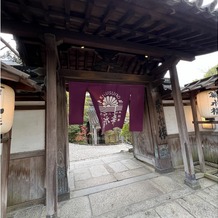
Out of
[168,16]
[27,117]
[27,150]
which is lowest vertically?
[27,150]

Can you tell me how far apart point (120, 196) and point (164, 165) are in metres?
2.12

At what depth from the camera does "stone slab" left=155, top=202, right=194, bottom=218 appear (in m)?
2.68

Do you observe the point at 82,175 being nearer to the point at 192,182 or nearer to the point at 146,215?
the point at 146,215

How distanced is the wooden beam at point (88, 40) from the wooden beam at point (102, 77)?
1144 mm

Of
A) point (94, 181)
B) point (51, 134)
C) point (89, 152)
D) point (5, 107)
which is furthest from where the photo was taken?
point (89, 152)

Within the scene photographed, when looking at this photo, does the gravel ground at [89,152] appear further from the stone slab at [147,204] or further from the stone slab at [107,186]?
the stone slab at [147,204]

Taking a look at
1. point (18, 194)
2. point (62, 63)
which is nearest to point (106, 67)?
point (62, 63)

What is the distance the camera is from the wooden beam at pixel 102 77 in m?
3.99

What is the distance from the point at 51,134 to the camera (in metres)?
2.53

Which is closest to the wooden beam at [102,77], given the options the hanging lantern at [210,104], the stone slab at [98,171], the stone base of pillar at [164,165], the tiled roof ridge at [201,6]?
the hanging lantern at [210,104]

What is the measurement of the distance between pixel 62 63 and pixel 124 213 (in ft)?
14.8

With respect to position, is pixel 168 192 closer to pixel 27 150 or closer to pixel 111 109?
pixel 111 109

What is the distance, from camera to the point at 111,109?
14.7ft

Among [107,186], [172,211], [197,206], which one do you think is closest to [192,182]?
[197,206]
